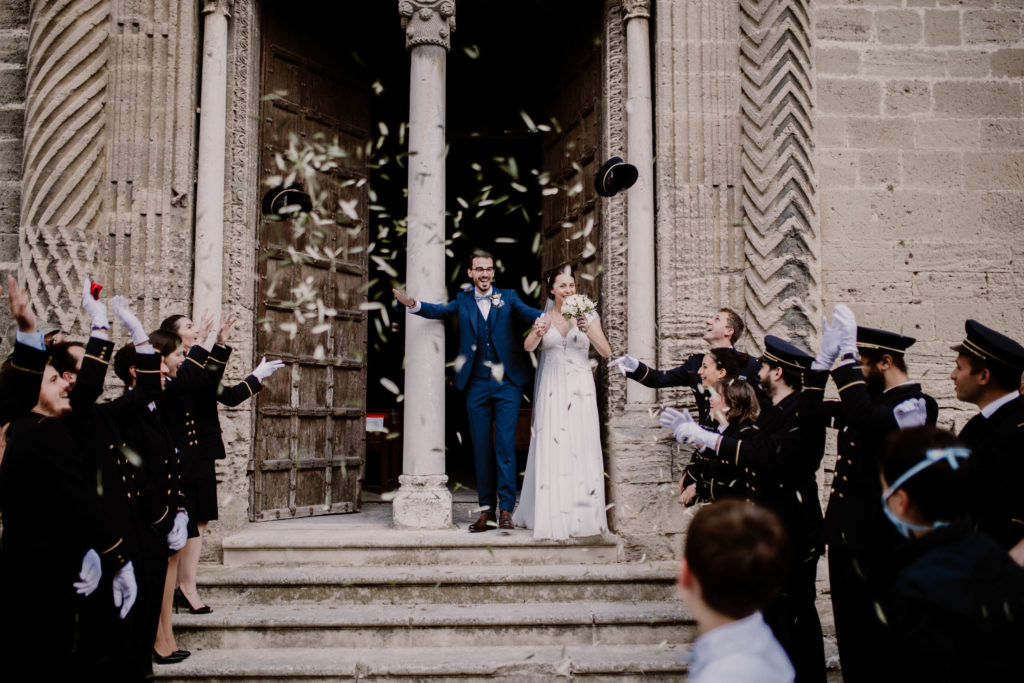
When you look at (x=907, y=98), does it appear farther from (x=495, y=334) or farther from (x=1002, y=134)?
(x=495, y=334)

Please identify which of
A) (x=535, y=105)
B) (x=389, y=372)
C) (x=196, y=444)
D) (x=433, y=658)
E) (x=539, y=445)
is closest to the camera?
(x=433, y=658)

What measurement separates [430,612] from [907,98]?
5.25 meters

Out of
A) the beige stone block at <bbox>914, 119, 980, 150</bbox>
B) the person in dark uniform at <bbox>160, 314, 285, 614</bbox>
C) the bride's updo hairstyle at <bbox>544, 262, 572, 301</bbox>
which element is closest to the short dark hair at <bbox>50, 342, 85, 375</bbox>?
the person in dark uniform at <bbox>160, 314, 285, 614</bbox>

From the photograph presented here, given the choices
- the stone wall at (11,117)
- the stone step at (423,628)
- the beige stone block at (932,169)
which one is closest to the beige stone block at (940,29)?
the beige stone block at (932,169)

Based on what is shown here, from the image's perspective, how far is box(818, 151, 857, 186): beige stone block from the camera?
6203mm

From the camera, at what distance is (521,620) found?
4.72m

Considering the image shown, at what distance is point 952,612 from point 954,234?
4860 mm

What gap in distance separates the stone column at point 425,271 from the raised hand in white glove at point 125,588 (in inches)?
99.7

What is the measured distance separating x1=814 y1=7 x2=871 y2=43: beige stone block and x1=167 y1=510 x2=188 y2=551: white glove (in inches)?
223

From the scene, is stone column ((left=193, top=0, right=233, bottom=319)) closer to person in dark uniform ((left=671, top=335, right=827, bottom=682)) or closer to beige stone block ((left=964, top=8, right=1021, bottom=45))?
person in dark uniform ((left=671, top=335, right=827, bottom=682))

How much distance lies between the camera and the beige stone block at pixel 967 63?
20.8ft

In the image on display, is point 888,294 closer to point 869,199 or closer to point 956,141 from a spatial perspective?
point 869,199

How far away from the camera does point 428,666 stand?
169 inches

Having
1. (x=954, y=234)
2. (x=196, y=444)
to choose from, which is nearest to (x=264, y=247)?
(x=196, y=444)
